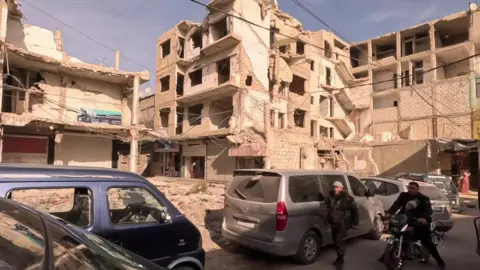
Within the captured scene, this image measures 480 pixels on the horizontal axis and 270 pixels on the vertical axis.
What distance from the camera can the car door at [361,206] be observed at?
25.2ft

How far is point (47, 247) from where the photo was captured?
1564 millimetres

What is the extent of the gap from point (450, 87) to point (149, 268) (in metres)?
37.2

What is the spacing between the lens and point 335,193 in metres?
6.18

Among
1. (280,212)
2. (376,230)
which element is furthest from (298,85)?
(280,212)

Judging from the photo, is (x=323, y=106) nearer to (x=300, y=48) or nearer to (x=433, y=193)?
(x=300, y=48)

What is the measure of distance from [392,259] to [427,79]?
34.6m

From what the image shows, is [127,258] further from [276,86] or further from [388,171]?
[388,171]

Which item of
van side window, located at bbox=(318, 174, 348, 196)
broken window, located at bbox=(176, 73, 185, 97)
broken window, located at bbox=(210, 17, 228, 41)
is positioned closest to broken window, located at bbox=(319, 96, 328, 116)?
broken window, located at bbox=(210, 17, 228, 41)

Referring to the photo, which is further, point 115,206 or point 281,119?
point 281,119

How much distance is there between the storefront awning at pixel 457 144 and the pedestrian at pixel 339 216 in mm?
21449

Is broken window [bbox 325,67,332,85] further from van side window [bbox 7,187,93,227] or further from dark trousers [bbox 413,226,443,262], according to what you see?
van side window [bbox 7,187,93,227]

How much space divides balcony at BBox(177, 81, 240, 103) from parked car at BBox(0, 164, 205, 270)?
20.5 meters

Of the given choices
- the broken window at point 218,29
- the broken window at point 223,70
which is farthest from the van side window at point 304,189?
the broken window at point 218,29

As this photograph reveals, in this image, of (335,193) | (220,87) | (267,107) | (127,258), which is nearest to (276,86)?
(267,107)
